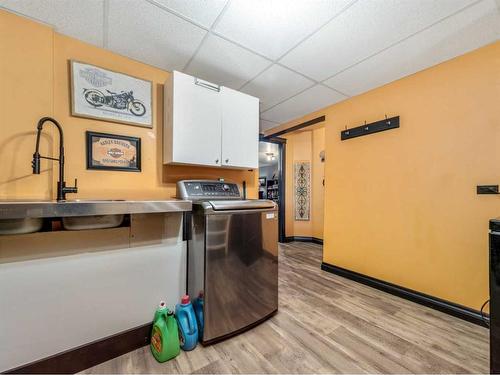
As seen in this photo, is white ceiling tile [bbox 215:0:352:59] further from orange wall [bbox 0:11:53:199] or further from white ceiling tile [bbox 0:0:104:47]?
orange wall [bbox 0:11:53:199]

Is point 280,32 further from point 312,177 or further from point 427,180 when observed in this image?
point 312,177

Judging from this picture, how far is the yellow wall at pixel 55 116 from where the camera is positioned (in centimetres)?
151

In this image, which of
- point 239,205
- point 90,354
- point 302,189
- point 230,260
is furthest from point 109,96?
point 302,189

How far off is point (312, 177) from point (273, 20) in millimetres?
3799

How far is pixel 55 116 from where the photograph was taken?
168 centimetres

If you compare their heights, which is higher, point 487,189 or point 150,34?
point 150,34

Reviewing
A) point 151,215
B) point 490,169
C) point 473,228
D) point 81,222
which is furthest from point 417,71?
Answer: point 81,222

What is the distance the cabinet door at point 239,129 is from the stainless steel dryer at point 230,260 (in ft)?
1.62

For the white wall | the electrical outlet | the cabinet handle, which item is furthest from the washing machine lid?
the electrical outlet

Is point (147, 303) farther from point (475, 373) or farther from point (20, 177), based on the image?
point (475, 373)

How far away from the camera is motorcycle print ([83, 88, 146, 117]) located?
1.80 meters

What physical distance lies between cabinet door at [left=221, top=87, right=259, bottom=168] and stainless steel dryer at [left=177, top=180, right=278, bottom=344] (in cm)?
49

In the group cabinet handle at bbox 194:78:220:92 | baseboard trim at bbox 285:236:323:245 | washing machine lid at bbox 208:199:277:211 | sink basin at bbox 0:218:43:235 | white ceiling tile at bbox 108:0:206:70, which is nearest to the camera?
sink basin at bbox 0:218:43:235

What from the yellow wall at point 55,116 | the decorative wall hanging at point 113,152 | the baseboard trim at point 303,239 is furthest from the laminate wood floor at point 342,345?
the baseboard trim at point 303,239
